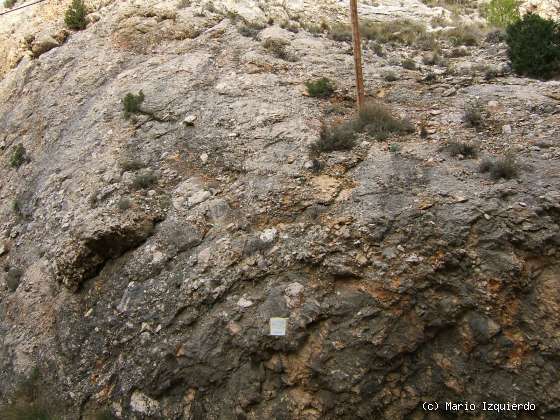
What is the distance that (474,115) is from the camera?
9.15 meters

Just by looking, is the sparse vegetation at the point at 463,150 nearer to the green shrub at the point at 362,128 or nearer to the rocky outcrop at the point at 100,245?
the green shrub at the point at 362,128

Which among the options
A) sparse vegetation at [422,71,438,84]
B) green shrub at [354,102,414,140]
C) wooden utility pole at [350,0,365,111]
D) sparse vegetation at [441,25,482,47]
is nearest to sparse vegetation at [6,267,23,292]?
green shrub at [354,102,414,140]

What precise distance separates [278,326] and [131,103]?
7.56 metres

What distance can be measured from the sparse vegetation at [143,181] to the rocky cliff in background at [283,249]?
1.7 inches

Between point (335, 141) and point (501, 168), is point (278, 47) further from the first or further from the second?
point (501, 168)

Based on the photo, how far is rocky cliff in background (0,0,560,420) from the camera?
641 cm

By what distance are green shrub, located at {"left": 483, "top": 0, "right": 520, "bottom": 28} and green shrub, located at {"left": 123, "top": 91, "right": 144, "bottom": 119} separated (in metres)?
14.0

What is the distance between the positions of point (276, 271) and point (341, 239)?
1180mm

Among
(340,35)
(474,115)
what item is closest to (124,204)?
(474,115)

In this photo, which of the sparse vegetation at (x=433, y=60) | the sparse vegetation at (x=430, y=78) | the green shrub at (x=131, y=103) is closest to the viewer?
the sparse vegetation at (x=430, y=78)

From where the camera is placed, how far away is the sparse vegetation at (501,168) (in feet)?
24.5

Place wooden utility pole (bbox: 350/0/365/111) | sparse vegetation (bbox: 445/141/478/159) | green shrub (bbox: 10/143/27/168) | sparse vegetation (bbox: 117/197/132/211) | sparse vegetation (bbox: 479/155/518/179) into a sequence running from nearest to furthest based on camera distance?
sparse vegetation (bbox: 479/155/518/179), sparse vegetation (bbox: 445/141/478/159), sparse vegetation (bbox: 117/197/132/211), wooden utility pole (bbox: 350/0/365/111), green shrub (bbox: 10/143/27/168)

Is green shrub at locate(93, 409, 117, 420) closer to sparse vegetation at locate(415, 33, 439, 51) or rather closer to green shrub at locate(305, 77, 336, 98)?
green shrub at locate(305, 77, 336, 98)

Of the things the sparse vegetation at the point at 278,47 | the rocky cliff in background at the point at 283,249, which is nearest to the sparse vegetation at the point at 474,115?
the rocky cliff in background at the point at 283,249
